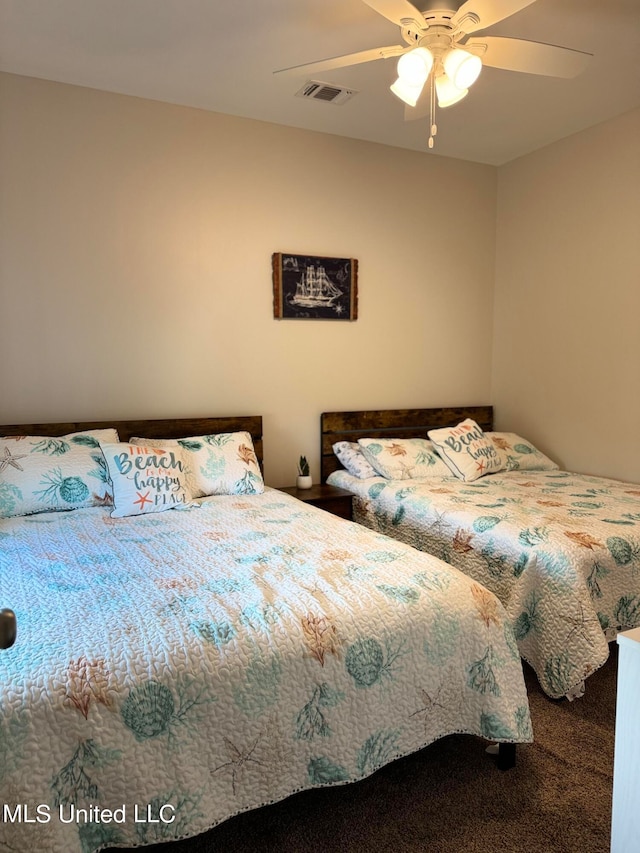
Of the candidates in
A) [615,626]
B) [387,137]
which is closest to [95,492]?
[615,626]

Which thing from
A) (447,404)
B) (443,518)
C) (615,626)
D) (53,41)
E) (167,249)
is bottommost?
(615,626)

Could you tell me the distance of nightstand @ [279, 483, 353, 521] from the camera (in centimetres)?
310

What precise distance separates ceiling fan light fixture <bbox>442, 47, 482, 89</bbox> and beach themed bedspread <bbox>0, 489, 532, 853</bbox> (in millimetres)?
1563

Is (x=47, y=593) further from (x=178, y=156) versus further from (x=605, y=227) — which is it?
(x=605, y=227)

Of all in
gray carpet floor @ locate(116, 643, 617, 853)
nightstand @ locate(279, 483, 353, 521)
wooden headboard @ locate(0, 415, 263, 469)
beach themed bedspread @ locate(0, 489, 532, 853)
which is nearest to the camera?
beach themed bedspread @ locate(0, 489, 532, 853)

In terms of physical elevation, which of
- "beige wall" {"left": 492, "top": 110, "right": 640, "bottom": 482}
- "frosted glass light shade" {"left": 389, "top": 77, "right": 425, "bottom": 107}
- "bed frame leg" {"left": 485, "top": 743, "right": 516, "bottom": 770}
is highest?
"frosted glass light shade" {"left": 389, "top": 77, "right": 425, "bottom": 107}

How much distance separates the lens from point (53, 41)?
237 cm

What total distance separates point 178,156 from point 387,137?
124cm

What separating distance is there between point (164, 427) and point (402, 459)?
1.33 meters

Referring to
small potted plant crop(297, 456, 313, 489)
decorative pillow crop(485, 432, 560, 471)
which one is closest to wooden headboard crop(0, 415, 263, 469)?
small potted plant crop(297, 456, 313, 489)

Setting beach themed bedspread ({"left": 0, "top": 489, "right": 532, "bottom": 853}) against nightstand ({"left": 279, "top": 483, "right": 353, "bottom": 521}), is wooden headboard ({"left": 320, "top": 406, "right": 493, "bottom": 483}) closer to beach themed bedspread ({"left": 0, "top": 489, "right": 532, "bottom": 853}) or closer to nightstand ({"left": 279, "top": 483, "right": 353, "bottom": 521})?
nightstand ({"left": 279, "top": 483, "right": 353, "bottom": 521})

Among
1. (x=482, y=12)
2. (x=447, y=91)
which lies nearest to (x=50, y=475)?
(x=447, y=91)

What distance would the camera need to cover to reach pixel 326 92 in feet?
9.28

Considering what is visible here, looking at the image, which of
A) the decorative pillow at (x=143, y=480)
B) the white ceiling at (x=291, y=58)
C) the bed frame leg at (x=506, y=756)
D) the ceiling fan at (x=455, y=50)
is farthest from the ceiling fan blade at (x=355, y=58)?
the bed frame leg at (x=506, y=756)
